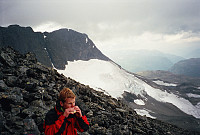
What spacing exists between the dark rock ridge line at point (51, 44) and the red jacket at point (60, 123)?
333ft

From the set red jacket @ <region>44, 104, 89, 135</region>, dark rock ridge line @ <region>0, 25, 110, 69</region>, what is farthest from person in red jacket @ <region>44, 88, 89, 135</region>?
dark rock ridge line @ <region>0, 25, 110, 69</region>

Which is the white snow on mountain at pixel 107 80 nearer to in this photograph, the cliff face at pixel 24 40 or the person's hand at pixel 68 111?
the cliff face at pixel 24 40

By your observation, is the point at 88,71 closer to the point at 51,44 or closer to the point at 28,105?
the point at 51,44

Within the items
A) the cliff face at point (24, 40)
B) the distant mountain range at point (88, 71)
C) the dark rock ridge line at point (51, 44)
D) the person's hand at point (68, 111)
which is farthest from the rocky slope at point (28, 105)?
the cliff face at point (24, 40)

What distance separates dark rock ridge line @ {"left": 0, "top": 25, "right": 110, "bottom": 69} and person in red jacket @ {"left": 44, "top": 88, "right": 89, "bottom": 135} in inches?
3991

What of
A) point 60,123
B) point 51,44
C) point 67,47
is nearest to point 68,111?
point 60,123

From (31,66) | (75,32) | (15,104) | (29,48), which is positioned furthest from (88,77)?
(15,104)

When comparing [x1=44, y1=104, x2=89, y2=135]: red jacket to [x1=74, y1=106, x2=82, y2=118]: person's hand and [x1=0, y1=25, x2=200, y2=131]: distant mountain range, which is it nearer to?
[x1=74, y1=106, x2=82, y2=118]: person's hand

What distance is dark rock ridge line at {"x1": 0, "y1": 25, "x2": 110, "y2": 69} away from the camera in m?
95.3

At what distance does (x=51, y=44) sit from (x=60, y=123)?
5230 inches

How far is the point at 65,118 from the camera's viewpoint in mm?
4340

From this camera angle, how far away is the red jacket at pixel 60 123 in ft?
13.6

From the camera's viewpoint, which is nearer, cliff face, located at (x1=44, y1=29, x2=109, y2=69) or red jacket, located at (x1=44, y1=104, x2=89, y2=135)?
red jacket, located at (x1=44, y1=104, x2=89, y2=135)

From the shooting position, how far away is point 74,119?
473 cm
